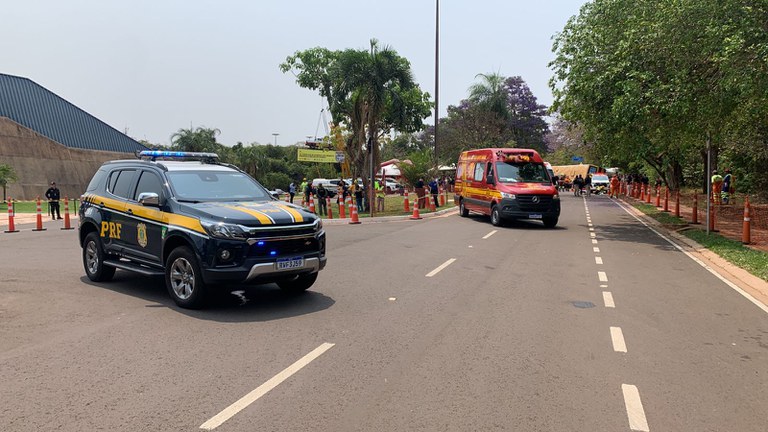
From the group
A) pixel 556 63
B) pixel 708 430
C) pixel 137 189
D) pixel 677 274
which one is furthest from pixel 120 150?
pixel 708 430

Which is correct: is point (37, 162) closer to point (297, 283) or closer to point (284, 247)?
point (297, 283)

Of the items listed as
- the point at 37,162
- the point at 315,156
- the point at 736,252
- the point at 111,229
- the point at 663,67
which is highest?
the point at 663,67

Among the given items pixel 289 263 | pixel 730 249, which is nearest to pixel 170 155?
pixel 289 263

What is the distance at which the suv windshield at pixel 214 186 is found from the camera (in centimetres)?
801

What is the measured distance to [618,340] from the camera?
243 inches

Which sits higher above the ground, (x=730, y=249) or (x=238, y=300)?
(x=730, y=249)

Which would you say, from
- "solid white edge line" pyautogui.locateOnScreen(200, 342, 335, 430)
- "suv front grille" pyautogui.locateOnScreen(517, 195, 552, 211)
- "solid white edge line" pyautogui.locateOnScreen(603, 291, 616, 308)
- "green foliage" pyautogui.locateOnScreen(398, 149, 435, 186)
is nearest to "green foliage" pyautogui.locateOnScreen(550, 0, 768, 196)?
"suv front grille" pyautogui.locateOnScreen(517, 195, 552, 211)

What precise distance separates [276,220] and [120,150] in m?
49.6

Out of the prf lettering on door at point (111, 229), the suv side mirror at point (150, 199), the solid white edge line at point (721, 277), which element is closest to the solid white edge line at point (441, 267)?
the suv side mirror at point (150, 199)

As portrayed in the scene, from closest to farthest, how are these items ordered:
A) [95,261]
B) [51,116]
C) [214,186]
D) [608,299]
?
1. [608,299]
2. [214,186]
3. [95,261]
4. [51,116]

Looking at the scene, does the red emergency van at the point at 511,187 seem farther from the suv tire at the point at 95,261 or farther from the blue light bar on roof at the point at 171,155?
the suv tire at the point at 95,261

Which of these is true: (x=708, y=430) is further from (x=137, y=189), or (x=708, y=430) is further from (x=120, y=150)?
(x=120, y=150)

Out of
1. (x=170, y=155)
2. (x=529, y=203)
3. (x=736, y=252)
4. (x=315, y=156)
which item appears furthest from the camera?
(x=315, y=156)

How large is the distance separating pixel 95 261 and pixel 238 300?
2.98 metres
